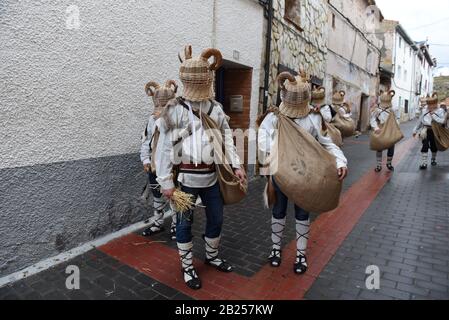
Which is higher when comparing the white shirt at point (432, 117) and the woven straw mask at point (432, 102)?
the woven straw mask at point (432, 102)

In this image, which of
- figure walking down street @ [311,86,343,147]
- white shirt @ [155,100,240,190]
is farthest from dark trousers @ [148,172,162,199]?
figure walking down street @ [311,86,343,147]

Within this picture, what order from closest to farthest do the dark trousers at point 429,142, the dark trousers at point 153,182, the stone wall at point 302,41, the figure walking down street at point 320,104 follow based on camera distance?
the dark trousers at point 153,182 → the figure walking down street at point 320,104 → the stone wall at point 302,41 → the dark trousers at point 429,142

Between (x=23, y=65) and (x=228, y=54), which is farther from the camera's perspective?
(x=228, y=54)

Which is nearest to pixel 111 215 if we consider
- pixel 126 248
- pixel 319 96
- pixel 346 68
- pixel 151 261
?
pixel 126 248

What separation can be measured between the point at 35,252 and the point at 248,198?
351 centimetres

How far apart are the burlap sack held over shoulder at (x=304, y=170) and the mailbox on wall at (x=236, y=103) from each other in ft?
13.0

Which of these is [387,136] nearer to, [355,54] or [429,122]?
[429,122]

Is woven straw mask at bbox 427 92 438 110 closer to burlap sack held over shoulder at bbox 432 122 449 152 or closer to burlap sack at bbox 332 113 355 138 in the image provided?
burlap sack held over shoulder at bbox 432 122 449 152

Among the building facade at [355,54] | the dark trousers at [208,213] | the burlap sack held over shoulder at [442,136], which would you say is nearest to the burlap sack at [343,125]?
the burlap sack held over shoulder at [442,136]

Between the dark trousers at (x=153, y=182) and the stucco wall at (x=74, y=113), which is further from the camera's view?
the dark trousers at (x=153, y=182)

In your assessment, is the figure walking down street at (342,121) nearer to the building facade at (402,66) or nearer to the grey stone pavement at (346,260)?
the grey stone pavement at (346,260)

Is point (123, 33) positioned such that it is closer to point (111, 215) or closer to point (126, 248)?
point (111, 215)

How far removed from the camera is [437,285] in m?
3.25

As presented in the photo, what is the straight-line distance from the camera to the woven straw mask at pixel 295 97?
3248 mm
